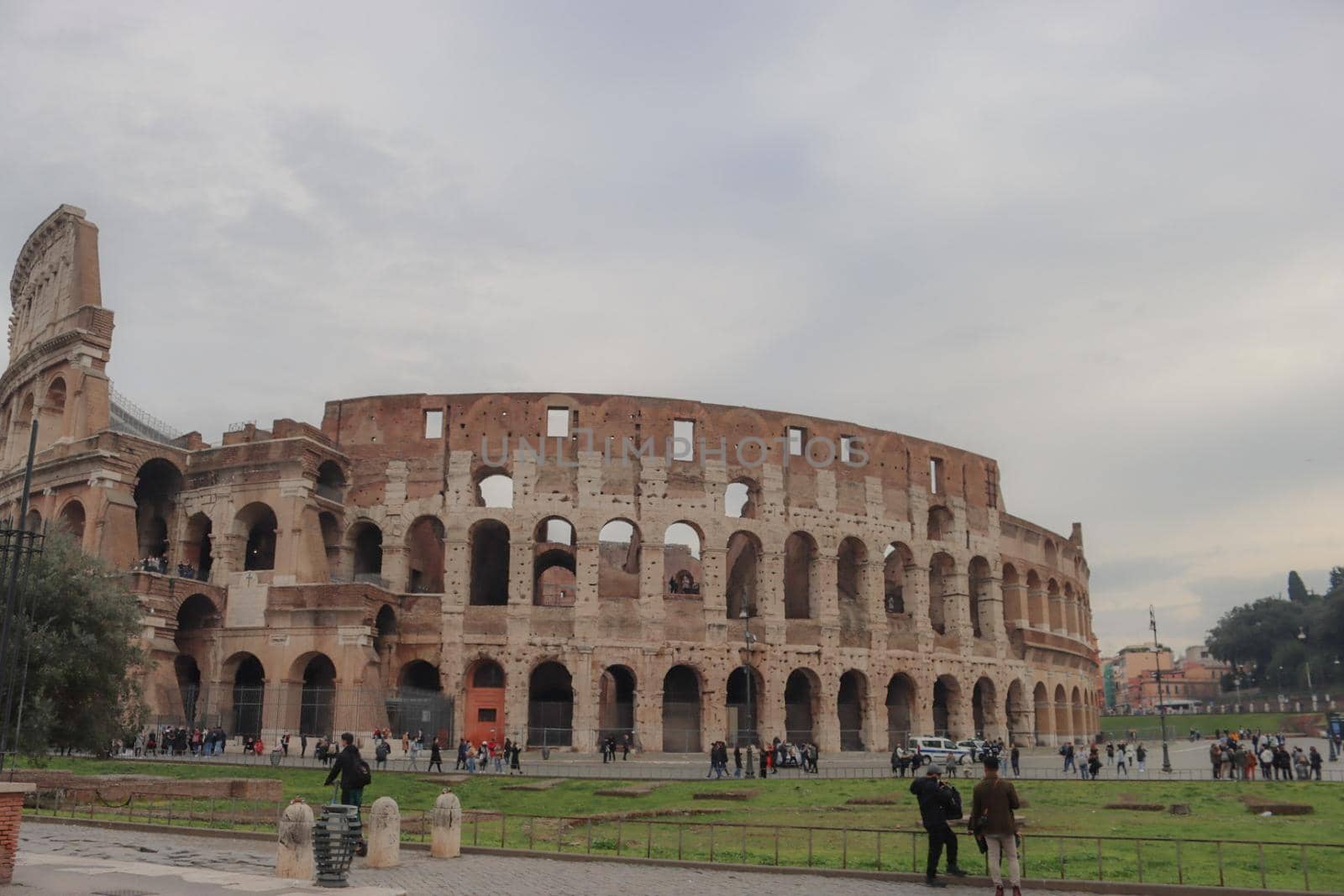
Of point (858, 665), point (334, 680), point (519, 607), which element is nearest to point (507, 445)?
point (519, 607)

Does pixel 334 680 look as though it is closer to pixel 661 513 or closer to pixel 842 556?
pixel 661 513

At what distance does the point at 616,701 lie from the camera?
139 ft

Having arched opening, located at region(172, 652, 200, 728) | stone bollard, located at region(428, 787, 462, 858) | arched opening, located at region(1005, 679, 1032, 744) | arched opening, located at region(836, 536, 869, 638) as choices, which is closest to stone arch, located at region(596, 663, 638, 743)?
Result: arched opening, located at region(836, 536, 869, 638)

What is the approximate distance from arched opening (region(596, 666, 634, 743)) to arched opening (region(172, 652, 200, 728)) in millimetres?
12231

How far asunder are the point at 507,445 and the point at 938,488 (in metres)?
17.7

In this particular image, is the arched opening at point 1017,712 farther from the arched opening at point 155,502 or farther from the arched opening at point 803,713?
the arched opening at point 155,502

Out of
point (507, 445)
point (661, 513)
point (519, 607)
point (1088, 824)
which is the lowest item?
point (1088, 824)

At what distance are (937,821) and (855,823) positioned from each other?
7196mm

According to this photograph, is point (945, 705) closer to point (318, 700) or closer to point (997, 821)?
point (318, 700)

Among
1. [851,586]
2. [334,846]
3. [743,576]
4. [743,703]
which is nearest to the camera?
[334,846]

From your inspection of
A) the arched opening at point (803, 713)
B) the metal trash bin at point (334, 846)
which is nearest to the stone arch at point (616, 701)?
the arched opening at point (803, 713)

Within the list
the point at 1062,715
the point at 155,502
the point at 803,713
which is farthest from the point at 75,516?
the point at 1062,715

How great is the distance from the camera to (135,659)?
25.0 m

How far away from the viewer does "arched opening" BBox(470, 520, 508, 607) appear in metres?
40.8
